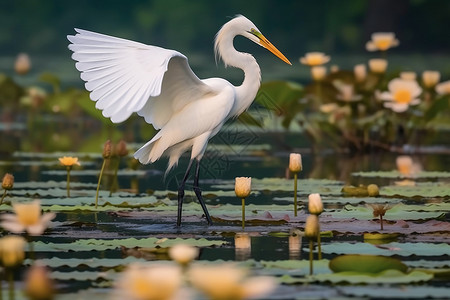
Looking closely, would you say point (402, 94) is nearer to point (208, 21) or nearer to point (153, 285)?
point (153, 285)

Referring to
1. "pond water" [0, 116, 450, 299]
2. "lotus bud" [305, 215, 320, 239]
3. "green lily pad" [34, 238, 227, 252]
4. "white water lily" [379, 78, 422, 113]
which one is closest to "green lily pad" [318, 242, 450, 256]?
"pond water" [0, 116, 450, 299]

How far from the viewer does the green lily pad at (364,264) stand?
449 cm

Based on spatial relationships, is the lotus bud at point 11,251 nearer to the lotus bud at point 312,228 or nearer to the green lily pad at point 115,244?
the lotus bud at point 312,228

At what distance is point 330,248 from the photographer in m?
5.18

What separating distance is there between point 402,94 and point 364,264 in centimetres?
609

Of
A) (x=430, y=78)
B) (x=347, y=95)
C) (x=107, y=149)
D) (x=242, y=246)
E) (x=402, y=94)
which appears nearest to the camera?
(x=242, y=246)

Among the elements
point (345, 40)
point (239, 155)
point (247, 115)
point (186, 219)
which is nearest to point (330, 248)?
point (186, 219)

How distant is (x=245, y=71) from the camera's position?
6.73m

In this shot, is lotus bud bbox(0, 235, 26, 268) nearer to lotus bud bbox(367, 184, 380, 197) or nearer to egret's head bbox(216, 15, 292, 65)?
egret's head bbox(216, 15, 292, 65)

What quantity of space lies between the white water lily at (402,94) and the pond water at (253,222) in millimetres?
475

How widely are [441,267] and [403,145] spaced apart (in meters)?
6.80

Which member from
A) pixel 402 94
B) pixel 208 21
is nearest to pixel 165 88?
pixel 402 94

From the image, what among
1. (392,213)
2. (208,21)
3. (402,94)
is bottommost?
A: (392,213)

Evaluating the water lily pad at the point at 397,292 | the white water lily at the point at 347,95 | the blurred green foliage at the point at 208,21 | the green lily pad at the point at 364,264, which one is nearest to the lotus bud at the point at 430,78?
the white water lily at the point at 347,95
